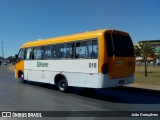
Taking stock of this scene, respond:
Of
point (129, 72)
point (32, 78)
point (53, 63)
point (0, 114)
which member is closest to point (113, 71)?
point (129, 72)

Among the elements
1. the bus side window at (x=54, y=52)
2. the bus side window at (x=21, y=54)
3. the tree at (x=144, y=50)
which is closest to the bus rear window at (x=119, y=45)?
the bus side window at (x=54, y=52)

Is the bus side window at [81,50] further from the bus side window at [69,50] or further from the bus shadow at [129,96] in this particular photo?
the bus shadow at [129,96]

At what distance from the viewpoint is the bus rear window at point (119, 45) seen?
1261cm

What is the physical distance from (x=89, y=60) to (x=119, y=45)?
1552 millimetres

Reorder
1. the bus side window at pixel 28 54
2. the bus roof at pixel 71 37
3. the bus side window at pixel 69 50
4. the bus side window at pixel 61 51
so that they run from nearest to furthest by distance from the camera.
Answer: the bus roof at pixel 71 37
the bus side window at pixel 69 50
the bus side window at pixel 61 51
the bus side window at pixel 28 54

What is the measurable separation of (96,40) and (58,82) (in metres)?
4.09

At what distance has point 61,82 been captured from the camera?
15391 mm

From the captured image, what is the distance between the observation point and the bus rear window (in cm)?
1261

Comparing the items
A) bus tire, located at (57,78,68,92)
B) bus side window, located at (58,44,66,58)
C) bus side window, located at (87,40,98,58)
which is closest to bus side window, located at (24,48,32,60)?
bus side window, located at (58,44,66,58)

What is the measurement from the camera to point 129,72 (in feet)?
44.9

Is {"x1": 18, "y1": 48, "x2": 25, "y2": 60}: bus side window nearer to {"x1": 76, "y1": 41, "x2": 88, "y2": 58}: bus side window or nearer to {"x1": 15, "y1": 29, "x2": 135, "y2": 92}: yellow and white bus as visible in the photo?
{"x1": 15, "y1": 29, "x2": 135, "y2": 92}: yellow and white bus

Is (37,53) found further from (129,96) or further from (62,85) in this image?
(129,96)

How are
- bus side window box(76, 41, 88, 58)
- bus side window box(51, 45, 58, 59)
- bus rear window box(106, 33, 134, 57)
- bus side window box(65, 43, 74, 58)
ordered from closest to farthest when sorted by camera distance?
1. bus rear window box(106, 33, 134, 57)
2. bus side window box(76, 41, 88, 58)
3. bus side window box(65, 43, 74, 58)
4. bus side window box(51, 45, 58, 59)

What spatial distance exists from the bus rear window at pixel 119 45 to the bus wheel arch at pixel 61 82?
135 inches
